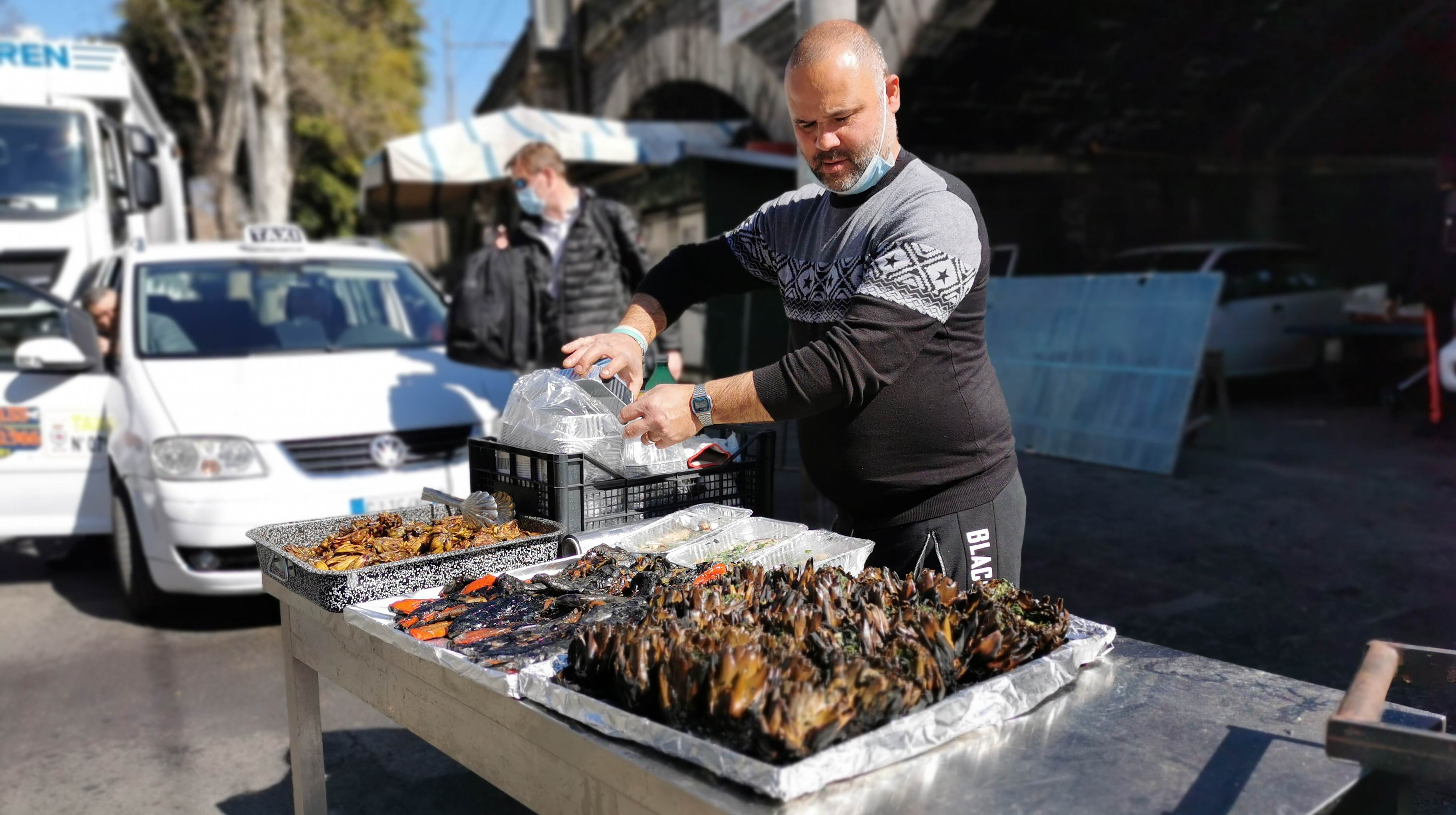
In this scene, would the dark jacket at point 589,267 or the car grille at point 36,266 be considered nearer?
the dark jacket at point 589,267

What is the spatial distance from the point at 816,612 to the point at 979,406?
798mm

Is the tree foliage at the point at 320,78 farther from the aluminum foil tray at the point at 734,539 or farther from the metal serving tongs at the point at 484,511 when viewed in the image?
the aluminum foil tray at the point at 734,539

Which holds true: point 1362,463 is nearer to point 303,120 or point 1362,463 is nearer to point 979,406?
point 979,406

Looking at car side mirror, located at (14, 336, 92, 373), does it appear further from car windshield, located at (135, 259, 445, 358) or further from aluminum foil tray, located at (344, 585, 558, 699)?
aluminum foil tray, located at (344, 585, 558, 699)

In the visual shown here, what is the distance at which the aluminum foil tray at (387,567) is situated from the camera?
2240mm

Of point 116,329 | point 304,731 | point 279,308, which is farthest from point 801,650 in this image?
point 116,329

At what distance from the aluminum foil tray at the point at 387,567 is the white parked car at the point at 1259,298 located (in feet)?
32.2

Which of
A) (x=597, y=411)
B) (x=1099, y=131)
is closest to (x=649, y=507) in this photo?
(x=597, y=411)

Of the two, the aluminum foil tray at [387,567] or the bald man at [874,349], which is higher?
the bald man at [874,349]

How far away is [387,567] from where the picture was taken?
2252mm

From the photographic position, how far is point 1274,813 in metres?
1.44

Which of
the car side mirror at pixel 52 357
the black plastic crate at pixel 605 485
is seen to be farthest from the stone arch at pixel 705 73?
the black plastic crate at pixel 605 485

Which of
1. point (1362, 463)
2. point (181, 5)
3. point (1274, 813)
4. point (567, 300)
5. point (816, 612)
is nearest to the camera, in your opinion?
point (1274, 813)

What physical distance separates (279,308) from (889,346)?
4917 millimetres
